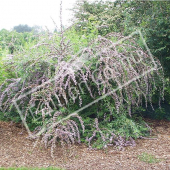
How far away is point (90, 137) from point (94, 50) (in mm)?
1532

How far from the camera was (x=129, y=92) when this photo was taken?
412 cm

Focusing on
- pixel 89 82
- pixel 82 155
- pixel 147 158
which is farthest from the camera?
pixel 89 82

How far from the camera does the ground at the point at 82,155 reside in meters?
3.05

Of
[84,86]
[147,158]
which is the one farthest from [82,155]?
[84,86]

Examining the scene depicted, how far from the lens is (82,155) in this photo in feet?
11.3

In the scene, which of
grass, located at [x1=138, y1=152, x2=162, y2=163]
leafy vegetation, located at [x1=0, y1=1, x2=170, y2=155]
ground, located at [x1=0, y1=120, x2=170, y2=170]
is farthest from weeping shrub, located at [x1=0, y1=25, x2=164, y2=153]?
grass, located at [x1=138, y1=152, x2=162, y2=163]

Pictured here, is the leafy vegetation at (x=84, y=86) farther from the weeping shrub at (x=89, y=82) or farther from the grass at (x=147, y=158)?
the grass at (x=147, y=158)

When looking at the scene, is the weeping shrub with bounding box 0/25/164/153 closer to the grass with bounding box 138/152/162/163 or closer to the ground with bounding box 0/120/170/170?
the ground with bounding box 0/120/170/170

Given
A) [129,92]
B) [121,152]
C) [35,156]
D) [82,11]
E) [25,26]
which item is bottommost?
[121,152]

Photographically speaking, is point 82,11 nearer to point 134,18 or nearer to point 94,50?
point 134,18

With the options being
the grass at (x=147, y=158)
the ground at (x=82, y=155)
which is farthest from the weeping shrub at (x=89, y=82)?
the grass at (x=147, y=158)

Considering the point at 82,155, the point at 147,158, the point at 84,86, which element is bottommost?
the point at 147,158

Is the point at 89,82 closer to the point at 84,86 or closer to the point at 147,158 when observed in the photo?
the point at 84,86

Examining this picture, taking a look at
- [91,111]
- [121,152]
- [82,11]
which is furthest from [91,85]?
[82,11]
